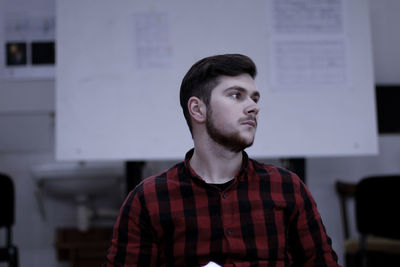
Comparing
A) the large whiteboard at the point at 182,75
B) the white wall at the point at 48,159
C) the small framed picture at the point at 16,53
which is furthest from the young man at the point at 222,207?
the small framed picture at the point at 16,53

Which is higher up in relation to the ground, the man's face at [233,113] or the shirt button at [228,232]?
the man's face at [233,113]

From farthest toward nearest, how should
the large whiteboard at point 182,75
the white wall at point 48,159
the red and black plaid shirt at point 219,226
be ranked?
the white wall at point 48,159
the large whiteboard at point 182,75
the red and black plaid shirt at point 219,226

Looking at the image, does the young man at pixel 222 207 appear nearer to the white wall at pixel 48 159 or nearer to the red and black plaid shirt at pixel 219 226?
the red and black plaid shirt at pixel 219 226

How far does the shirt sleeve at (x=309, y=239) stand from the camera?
86cm

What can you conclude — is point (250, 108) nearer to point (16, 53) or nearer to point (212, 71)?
point (212, 71)

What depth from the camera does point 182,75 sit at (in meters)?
1.86

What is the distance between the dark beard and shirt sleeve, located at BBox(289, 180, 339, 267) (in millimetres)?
176

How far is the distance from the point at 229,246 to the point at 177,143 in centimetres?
103

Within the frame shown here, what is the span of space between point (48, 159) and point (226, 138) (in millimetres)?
1822

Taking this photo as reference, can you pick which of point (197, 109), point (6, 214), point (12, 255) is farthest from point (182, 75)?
point (12, 255)

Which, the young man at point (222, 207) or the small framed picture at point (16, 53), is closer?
the young man at point (222, 207)

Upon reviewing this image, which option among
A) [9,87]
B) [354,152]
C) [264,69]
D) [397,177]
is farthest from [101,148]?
[397,177]

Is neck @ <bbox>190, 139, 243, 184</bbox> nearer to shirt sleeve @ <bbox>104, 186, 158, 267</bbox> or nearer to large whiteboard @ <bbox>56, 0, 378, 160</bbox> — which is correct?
shirt sleeve @ <bbox>104, 186, 158, 267</bbox>

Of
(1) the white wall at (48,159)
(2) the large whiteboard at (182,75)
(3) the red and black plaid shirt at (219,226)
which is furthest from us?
(1) the white wall at (48,159)
